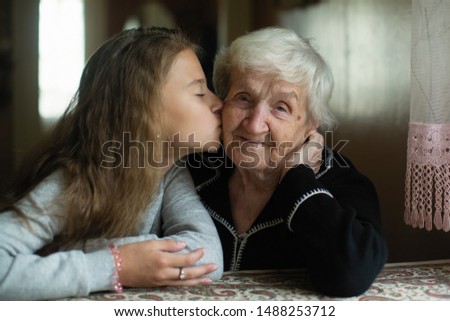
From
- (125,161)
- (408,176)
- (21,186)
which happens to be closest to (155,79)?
(125,161)

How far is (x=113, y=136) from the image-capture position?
4.15 ft

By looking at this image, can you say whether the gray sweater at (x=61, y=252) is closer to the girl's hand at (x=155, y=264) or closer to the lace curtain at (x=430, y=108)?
the girl's hand at (x=155, y=264)

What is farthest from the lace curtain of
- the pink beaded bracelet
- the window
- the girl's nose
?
the window

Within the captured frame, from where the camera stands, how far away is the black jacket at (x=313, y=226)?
3.56ft

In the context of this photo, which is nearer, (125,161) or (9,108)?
(125,161)

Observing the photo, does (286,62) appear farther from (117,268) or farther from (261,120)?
(117,268)

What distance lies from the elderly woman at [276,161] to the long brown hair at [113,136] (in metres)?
0.19

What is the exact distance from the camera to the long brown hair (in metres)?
1.21

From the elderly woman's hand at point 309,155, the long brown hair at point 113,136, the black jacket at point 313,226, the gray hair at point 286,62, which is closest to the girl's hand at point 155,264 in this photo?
the long brown hair at point 113,136

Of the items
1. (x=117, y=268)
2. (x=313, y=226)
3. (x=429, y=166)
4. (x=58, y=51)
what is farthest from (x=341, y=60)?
(x=117, y=268)

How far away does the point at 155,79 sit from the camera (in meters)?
1.26
